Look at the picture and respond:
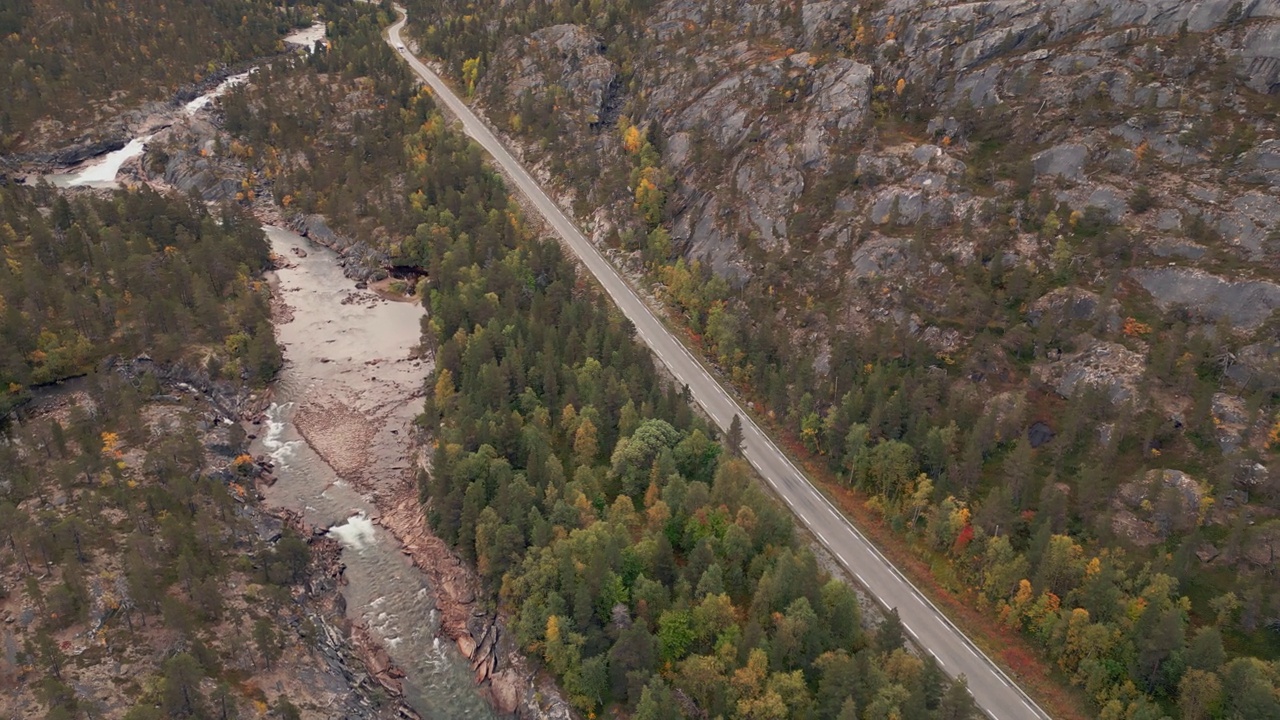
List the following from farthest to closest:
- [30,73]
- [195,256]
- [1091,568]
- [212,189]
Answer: [30,73], [212,189], [195,256], [1091,568]

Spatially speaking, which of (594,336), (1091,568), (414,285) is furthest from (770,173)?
(1091,568)

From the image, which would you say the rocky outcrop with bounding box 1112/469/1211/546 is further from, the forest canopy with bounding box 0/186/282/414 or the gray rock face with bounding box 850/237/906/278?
the forest canopy with bounding box 0/186/282/414

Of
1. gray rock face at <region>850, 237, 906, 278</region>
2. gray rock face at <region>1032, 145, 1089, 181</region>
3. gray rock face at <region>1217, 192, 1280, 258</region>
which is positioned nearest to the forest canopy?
gray rock face at <region>850, 237, 906, 278</region>

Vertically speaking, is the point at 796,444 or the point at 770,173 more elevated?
the point at 770,173

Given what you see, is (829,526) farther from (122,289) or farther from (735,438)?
(122,289)

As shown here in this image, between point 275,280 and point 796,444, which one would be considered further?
point 275,280

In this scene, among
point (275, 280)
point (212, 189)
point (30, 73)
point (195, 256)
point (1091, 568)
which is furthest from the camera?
point (30, 73)

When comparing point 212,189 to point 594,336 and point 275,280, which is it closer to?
point 275,280
